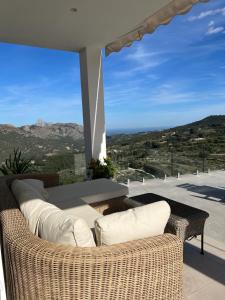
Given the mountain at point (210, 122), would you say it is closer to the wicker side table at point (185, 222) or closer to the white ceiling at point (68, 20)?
the white ceiling at point (68, 20)

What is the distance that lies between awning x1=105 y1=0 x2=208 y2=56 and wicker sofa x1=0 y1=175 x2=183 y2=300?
9.00 ft

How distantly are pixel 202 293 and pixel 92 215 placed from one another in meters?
1.12

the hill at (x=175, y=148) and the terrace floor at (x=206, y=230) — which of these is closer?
the terrace floor at (x=206, y=230)

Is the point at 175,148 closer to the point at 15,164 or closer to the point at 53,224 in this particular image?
the point at 15,164

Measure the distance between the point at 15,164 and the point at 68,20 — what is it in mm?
2561

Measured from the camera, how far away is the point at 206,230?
9.99ft

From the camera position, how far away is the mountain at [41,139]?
Result: 15.5 ft

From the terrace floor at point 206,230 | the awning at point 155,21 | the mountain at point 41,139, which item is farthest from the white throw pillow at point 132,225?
the mountain at point 41,139

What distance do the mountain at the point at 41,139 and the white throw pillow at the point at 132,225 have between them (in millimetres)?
3637

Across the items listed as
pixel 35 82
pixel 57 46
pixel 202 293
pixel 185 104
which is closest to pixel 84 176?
pixel 57 46

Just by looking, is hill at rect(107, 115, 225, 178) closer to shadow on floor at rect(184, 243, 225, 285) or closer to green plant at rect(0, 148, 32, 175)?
green plant at rect(0, 148, 32, 175)

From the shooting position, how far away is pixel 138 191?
4895 millimetres

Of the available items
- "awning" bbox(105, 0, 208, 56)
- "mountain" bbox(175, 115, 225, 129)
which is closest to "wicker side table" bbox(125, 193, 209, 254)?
"awning" bbox(105, 0, 208, 56)

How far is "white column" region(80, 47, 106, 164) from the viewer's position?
486 cm
